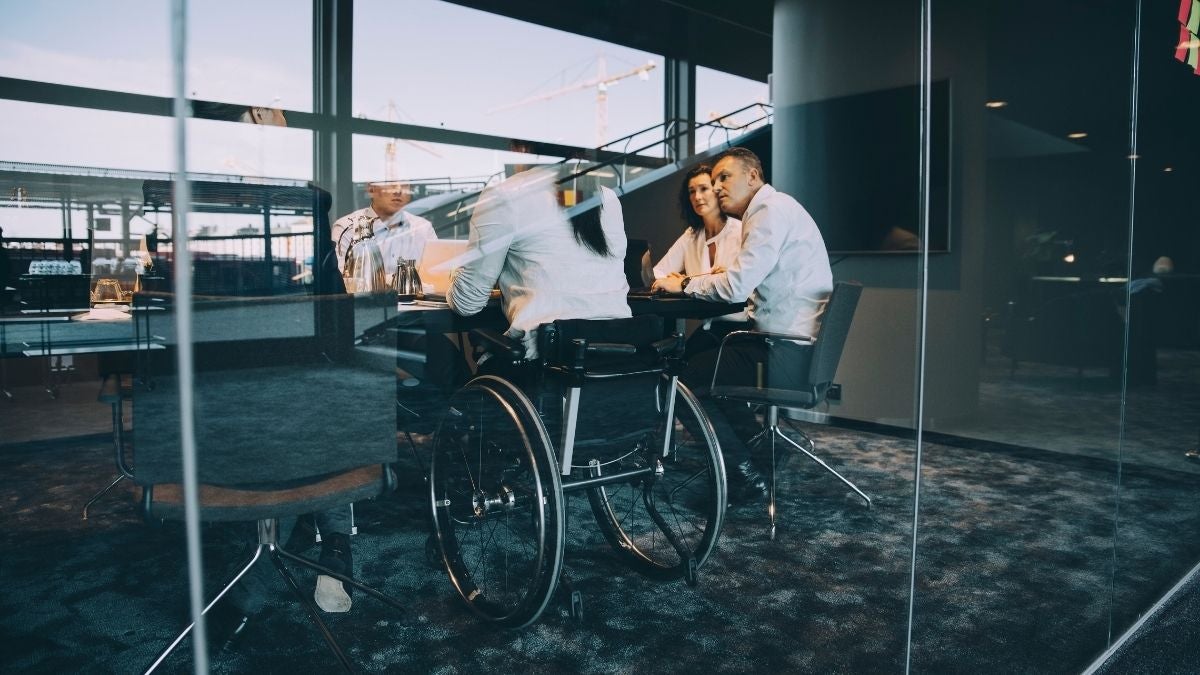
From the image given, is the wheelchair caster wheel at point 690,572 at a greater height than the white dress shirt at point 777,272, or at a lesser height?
lesser

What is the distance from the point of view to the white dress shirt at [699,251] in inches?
50.8

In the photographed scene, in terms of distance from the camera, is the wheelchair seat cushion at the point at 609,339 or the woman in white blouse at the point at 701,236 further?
the wheelchair seat cushion at the point at 609,339

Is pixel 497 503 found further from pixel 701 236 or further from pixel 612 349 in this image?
pixel 701 236

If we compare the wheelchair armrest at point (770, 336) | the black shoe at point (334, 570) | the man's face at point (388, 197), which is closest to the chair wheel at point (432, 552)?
the black shoe at point (334, 570)

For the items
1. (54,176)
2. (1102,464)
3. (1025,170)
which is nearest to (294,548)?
(54,176)

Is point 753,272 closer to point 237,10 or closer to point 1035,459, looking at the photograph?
point 237,10

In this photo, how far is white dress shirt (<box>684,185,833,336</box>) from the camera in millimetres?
1376

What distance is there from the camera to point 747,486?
1.60 metres

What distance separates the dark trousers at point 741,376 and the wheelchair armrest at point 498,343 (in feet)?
1.10

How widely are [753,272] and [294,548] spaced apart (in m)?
0.87

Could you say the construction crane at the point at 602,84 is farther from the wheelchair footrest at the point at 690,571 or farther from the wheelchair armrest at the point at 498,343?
the wheelchair footrest at the point at 690,571

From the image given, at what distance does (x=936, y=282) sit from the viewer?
1690mm

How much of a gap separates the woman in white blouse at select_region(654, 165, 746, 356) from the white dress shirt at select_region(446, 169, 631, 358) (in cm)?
10

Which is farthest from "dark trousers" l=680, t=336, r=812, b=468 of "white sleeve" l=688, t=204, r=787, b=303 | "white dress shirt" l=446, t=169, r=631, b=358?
"white dress shirt" l=446, t=169, r=631, b=358
